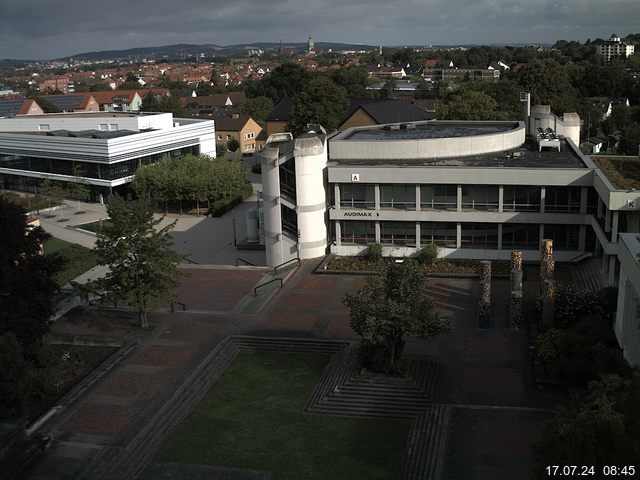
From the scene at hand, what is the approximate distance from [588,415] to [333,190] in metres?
28.1

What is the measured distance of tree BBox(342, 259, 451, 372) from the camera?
25.3m

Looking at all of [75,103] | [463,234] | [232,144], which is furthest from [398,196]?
[75,103]

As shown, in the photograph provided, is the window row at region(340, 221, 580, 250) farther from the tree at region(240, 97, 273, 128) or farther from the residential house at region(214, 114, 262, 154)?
the tree at region(240, 97, 273, 128)

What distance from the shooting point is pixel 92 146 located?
6294 cm

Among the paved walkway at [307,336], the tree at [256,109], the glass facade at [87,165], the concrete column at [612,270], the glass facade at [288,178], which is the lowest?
the paved walkway at [307,336]

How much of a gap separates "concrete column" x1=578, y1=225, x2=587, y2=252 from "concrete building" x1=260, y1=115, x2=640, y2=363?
53 millimetres

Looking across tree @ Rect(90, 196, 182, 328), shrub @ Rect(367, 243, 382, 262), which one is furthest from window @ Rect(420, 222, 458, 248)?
tree @ Rect(90, 196, 182, 328)

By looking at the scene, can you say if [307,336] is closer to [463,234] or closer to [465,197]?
[463,234]

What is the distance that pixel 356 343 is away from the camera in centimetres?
2978

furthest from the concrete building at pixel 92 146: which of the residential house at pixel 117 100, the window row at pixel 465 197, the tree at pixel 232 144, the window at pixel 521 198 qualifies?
the residential house at pixel 117 100

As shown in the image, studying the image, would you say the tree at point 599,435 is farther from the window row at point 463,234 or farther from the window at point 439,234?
the window at point 439,234

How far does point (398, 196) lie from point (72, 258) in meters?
21.3

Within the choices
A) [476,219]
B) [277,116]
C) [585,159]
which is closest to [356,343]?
[476,219]

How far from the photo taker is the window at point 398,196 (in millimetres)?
40812
